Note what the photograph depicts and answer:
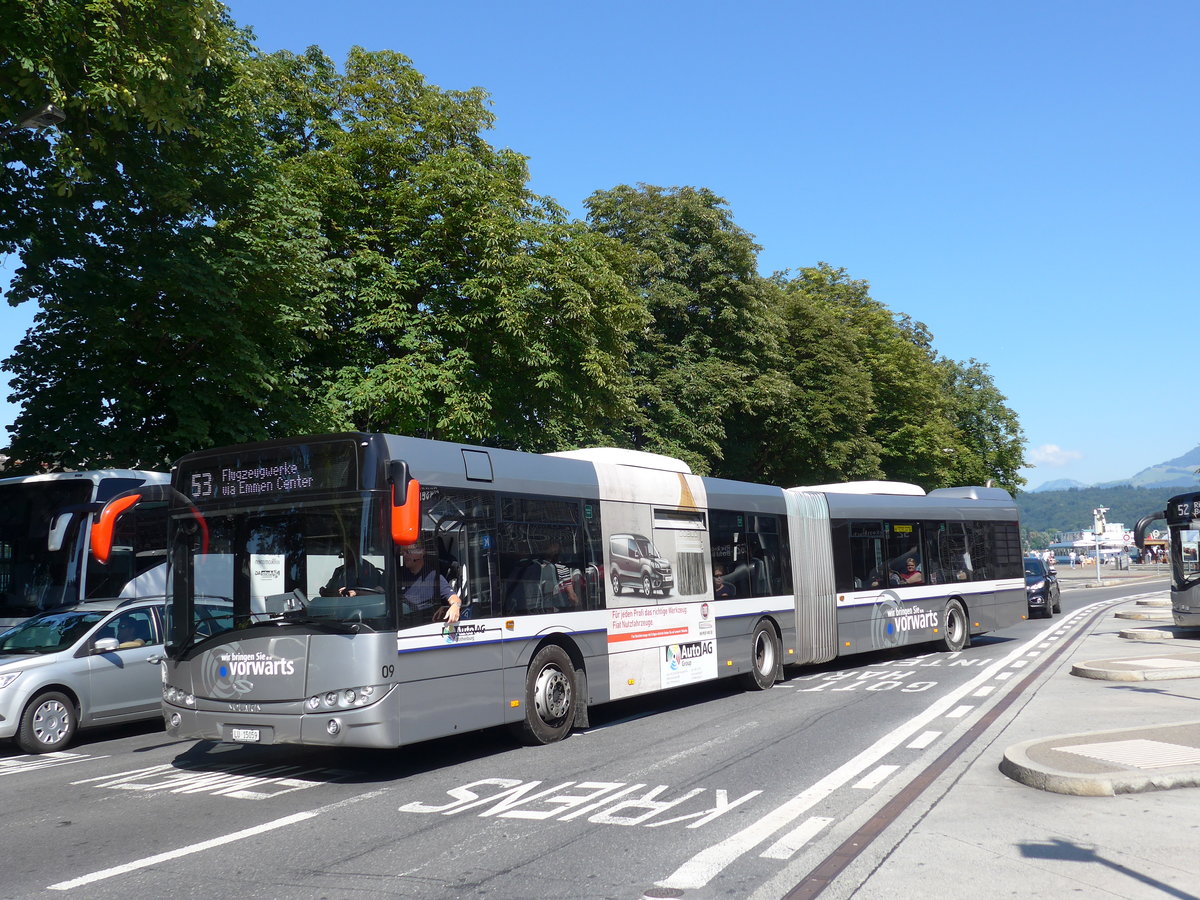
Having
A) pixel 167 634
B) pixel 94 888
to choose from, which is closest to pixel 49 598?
pixel 167 634

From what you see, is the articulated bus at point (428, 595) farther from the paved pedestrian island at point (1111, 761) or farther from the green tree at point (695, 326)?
the green tree at point (695, 326)

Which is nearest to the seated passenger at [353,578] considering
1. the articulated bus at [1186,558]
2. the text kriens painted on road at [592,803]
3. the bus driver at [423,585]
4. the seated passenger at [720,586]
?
the bus driver at [423,585]

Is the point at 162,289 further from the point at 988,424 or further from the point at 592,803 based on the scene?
the point at 988,424

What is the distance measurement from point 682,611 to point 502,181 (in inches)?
574

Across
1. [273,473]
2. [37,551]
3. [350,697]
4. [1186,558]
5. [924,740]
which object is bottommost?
[924,740]

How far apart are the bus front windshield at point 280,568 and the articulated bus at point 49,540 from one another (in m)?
5.85

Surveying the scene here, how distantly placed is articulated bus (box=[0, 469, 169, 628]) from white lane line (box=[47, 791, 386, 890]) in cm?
831

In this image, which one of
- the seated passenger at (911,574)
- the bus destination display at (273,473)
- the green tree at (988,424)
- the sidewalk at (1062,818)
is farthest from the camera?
the green tree at (988,424)

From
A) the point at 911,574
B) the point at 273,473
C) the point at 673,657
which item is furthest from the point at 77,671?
the point at 911,574

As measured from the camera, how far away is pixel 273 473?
9406mm

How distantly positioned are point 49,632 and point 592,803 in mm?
8088

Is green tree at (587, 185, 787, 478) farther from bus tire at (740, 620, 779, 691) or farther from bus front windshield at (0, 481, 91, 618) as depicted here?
bus front windshield at (0, 481, 91, 618)

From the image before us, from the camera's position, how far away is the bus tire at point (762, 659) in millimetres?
15547

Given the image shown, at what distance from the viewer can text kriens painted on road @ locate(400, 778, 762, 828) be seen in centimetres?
742
